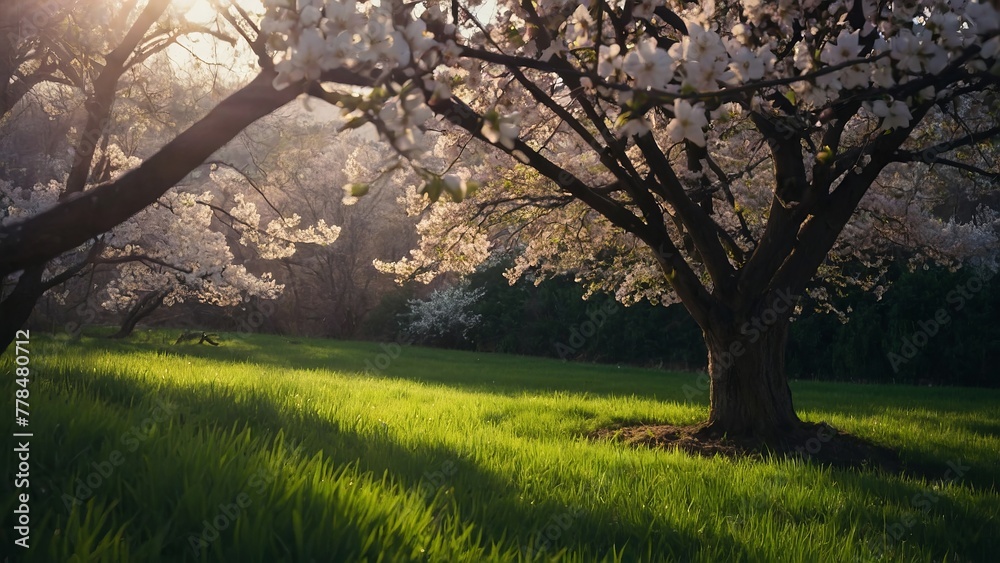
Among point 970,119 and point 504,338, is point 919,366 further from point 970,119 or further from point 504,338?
point 504,338

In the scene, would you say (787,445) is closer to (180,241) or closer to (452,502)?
(452,502)

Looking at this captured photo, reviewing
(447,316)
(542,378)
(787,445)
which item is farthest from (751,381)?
(447,316)

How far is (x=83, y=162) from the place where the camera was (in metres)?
7.57

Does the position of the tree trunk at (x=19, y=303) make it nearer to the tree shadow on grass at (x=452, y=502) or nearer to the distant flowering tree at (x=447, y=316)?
the tree shadow on grass at (x=452, y=502)

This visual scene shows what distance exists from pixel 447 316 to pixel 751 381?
17392 millimetres

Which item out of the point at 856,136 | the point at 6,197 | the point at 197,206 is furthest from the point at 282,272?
the point at 856,136

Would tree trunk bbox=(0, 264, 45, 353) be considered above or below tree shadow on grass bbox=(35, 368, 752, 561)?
above

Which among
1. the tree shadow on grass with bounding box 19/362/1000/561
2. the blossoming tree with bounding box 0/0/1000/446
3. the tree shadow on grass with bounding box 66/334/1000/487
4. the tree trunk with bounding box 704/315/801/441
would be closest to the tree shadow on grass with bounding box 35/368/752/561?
the tree shadow on grass with bounding box 19/362/1000/561

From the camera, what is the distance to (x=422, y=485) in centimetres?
414

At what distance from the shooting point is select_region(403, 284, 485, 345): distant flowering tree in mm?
23453

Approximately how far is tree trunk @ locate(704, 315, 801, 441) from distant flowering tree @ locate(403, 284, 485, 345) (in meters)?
16.0

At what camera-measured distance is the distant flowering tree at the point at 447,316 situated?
923 inches

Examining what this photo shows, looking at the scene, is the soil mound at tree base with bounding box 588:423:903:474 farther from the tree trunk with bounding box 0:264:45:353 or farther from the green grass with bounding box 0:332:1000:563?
the tree trunk with bounding box 0:264:45:353

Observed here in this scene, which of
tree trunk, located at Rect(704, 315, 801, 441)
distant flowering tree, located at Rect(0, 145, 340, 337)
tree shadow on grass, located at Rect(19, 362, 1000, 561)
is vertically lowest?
tree shadow on grass, located at Rect(19, 362, 1000, 561)
